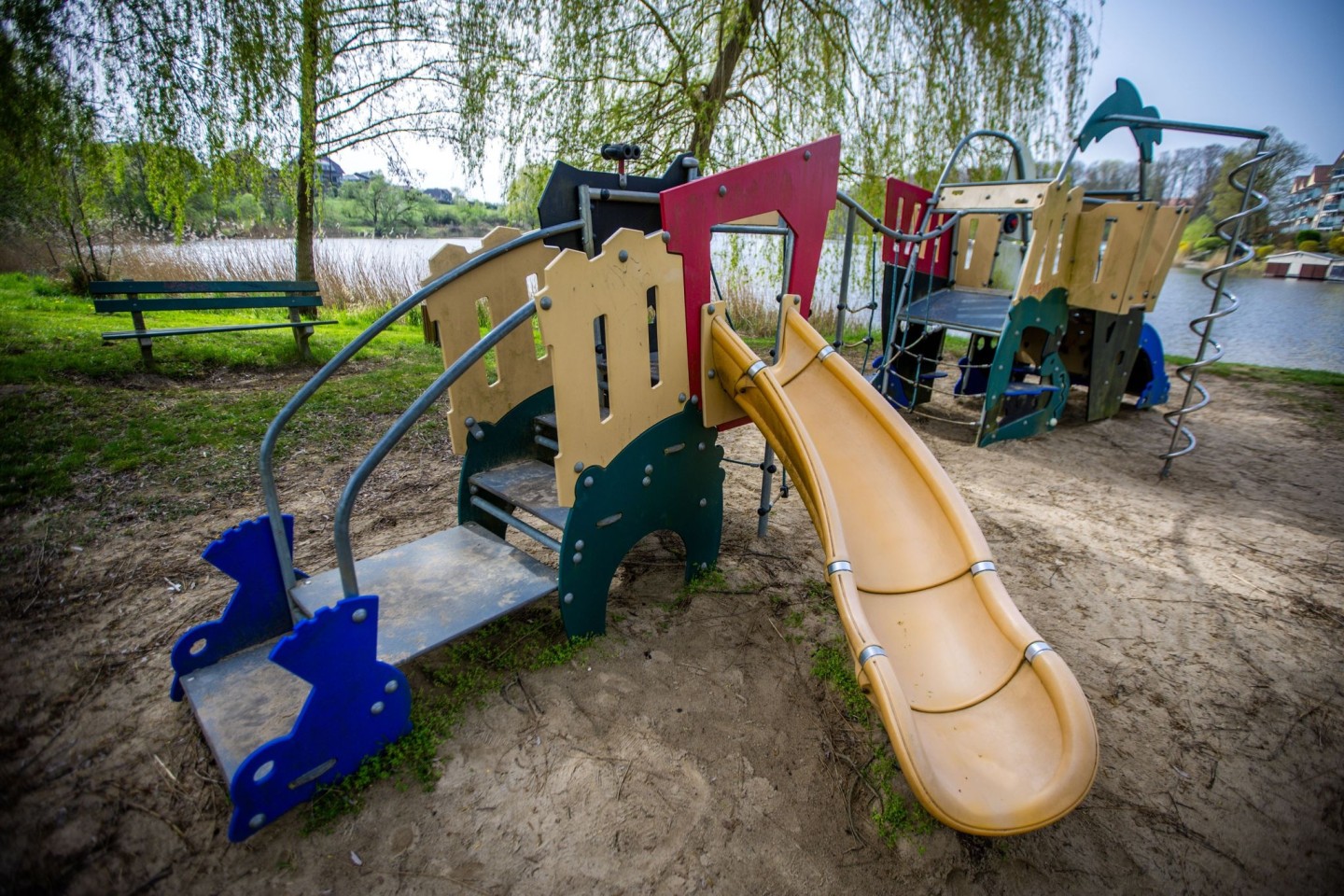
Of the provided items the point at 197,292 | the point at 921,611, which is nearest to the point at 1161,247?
the point at 921,611

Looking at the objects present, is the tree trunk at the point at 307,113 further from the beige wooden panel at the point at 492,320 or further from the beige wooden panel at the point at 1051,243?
the beige wooden panel at the point at 1051,243

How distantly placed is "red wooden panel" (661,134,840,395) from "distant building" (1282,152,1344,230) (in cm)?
1124

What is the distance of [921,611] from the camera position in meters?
1.95

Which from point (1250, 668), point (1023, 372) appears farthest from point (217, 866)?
point (1023, 372)

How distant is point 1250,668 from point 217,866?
3.57 m

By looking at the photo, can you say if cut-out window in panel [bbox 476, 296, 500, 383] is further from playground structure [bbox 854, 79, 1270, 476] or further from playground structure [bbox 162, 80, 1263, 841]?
playground structure [bbox 854, 79, 1270, 476]

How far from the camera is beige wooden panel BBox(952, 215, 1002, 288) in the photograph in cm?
525

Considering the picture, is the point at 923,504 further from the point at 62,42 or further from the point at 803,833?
the point at 62,42

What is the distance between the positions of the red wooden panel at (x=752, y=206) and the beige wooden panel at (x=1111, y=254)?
3006 mm

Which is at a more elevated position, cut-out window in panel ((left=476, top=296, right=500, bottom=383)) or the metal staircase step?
cut-out window in panel ((left=476, top=296, right=500, bottom=383))

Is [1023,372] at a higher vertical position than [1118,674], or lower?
higher

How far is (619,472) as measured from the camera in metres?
2.25

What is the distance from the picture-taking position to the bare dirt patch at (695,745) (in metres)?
1.56

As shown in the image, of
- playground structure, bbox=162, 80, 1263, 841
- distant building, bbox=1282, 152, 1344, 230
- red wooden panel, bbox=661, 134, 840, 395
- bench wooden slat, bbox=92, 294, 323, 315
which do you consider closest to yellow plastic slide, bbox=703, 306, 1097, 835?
playground structure, bbox=162, 80, 1263, 841
